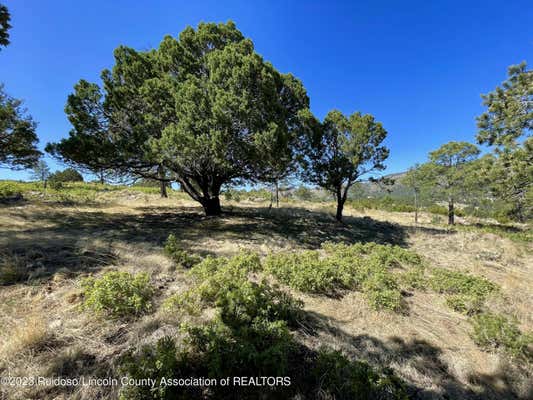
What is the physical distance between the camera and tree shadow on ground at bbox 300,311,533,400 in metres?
2.60

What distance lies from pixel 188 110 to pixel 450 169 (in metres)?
23.6

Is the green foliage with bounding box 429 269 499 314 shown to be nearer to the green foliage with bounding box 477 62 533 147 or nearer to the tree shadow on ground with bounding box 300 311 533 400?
the tree shadow on ground with bounding box 300 311 533 400

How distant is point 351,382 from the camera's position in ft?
7.05

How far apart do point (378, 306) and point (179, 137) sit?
7959mm

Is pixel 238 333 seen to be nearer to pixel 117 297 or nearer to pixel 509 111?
pixel 117 297

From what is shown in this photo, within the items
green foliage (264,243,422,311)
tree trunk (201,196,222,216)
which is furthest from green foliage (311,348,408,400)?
tree trunk (201,196,222,216)

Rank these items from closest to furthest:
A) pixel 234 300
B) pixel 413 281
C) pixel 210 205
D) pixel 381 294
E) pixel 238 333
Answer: pixel 238 333
pixel 234 300
pixel 381 294
pixel 413 281
pixel 210 205

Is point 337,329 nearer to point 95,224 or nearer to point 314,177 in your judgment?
point 95,224

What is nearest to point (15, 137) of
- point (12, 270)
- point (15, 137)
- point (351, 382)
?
point (15, 137)

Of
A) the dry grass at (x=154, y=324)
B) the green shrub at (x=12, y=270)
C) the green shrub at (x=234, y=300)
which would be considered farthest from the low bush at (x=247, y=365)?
the green shrub at (x=12, y=270)

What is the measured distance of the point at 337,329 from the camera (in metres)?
3.47

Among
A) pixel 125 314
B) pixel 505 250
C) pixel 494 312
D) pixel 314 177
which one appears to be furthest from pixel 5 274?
pixel 505 250

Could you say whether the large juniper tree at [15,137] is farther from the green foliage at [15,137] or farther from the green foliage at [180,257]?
the green foliage at [180,257]

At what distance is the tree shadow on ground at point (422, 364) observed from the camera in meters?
2.60
